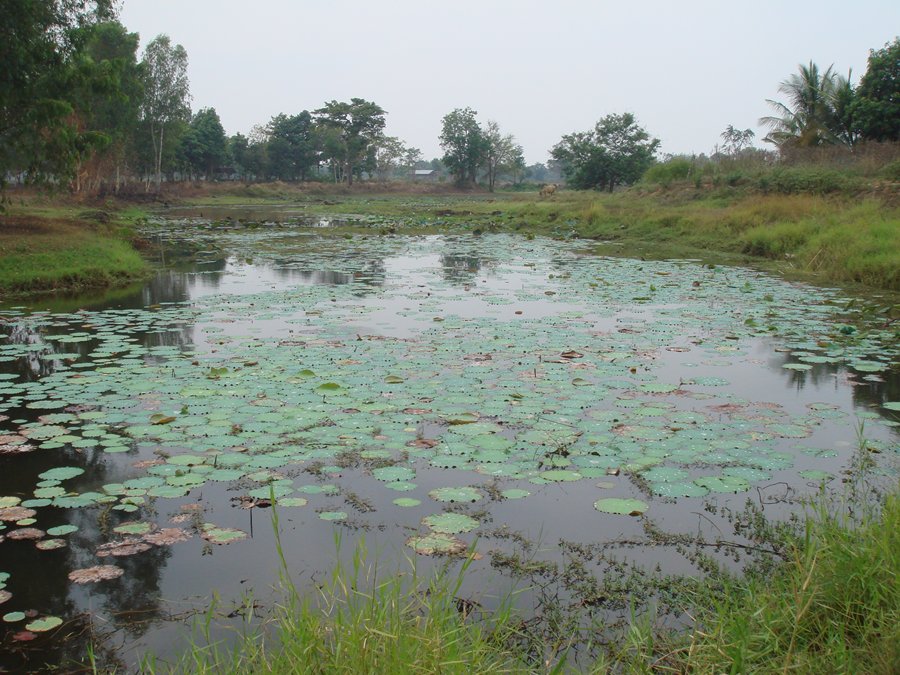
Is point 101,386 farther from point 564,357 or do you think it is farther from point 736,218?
point 736,218

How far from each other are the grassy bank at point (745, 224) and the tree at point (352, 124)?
1231 inches

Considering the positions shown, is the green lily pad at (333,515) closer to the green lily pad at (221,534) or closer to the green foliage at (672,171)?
the green lily pad at (221,534)

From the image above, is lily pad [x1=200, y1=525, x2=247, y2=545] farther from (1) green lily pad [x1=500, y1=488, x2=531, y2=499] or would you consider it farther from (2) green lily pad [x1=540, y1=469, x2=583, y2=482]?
(2) green lily pad [x1=540, y1=469, x2=583, y2=482]

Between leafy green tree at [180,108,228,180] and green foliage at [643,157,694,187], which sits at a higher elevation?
leafy green tree at [180,108,228,180]

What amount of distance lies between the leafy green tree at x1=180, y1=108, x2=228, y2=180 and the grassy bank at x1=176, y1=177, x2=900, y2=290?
26905 mm

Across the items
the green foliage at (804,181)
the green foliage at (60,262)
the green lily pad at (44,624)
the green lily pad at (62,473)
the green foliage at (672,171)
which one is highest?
the green foliage at (672,171)

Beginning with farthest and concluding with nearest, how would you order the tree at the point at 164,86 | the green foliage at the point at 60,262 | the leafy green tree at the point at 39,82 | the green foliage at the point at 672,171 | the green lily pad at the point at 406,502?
the tree at the point at 164,86
the green foliage at the point at 672,171
the leafy green tree at the point at 39,82
the green foliage at the point at 60,262
the green lily pad at the point at 406,502

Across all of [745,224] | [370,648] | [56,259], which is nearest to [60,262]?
[56,259]

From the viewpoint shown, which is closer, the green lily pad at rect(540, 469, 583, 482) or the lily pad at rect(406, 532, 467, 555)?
the lily pad at rect(406, 532, 467, 555)

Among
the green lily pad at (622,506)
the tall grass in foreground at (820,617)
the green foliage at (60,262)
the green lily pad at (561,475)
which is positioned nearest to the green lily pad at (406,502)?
the green lily pad at (561,475)

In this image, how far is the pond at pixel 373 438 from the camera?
297 cm

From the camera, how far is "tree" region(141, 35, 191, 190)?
1416 inches

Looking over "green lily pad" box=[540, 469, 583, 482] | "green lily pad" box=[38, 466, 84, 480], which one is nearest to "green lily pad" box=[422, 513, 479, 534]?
"green lily pad" box=[540, 469, 583, 482]

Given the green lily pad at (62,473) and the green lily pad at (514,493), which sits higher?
the green lily pad at (514,493)
